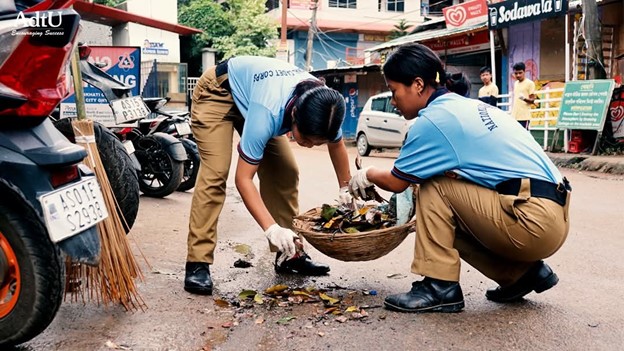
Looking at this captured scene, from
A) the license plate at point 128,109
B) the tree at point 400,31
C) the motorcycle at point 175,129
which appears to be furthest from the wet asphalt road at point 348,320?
the tree at point 400,31

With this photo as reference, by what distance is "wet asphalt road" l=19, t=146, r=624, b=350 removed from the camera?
2797 mm

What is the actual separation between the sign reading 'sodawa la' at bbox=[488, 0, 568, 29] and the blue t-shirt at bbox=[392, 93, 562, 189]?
11237 millimetres

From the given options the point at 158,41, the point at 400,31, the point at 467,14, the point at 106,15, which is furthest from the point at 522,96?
the point at 158,41

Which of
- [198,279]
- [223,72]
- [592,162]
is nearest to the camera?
[198,279]

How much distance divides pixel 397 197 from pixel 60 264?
1731 millimetres

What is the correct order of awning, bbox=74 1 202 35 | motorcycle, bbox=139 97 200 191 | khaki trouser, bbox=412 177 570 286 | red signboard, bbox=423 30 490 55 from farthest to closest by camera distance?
red signboard, bbox=423 30 490 55, awning, bbox=74 1 202 35, motorcycle, bbox=139 97 200 191, khaki trouser, bbox=412 177 570 286

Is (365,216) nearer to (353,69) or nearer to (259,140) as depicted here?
(259,140)

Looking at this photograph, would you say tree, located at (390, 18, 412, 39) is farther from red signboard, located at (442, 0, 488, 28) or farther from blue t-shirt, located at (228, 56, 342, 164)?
blue t-shirt, located at (228, 56, 342, 164)

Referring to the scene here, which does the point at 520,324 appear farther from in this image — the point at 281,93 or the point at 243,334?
the point at 281,93

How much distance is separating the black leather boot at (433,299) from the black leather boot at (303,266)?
0.87m

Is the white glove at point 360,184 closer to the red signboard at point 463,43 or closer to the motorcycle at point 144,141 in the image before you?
the motorcycle at point 144,141

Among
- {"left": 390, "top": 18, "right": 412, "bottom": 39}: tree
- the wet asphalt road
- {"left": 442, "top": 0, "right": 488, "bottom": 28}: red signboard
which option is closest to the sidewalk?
{"left": 442, "top": 0, "right": 488, "bottom": 28}: red signboard

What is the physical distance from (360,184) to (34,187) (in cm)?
157

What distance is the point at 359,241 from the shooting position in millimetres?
3176
